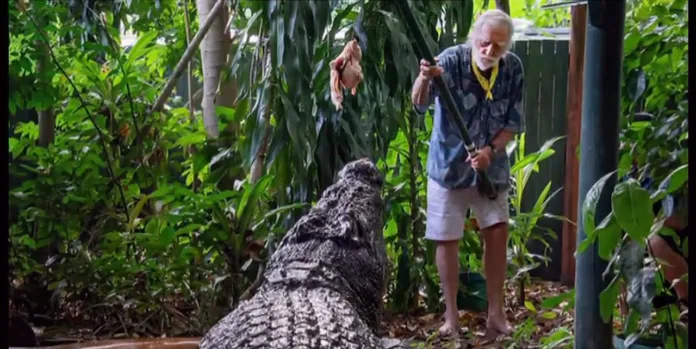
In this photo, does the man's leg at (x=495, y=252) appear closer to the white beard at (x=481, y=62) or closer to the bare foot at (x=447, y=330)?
the bare foot at (x=447, y=330)

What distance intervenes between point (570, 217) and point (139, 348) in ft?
2.44

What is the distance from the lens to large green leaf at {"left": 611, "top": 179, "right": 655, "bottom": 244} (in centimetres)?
133

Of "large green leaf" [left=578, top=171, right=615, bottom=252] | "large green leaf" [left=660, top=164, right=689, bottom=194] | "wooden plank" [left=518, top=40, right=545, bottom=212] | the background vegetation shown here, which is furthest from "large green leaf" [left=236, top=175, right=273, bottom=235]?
"large green leaf" [left=660, top=164, right=689, bottom=194]

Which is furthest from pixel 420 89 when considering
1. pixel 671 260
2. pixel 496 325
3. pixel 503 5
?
pixel 671 260

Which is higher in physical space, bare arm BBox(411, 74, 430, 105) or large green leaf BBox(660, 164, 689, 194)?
bare arm BBox(411, 74, 430, 105)

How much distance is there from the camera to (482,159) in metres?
1.19

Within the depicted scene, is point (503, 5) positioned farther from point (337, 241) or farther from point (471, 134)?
point (337, 241)

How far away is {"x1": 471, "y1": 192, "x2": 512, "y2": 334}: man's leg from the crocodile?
23 cm

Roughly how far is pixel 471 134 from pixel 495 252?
9.3 inches

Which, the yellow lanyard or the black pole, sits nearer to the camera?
the yellow lanyard

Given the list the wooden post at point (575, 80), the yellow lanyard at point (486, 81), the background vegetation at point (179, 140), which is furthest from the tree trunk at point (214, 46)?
the wooden post at point (575, 80)

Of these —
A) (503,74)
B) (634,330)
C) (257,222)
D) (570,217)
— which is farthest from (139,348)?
(634,330)

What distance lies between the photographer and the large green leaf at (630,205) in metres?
1.33

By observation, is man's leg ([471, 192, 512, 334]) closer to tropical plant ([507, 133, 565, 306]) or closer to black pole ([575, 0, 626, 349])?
tropical plant ([507, 133, 565, 306])
